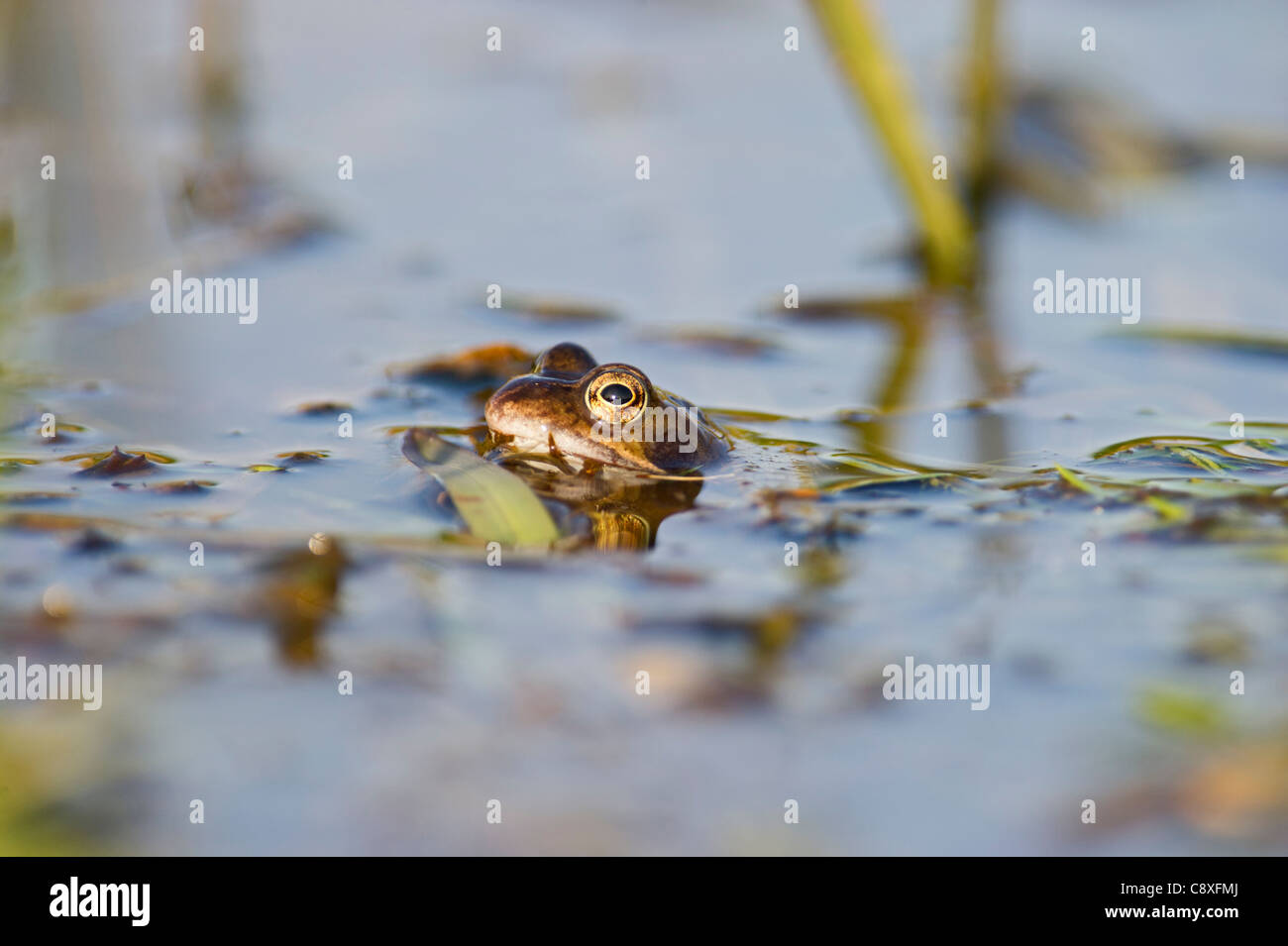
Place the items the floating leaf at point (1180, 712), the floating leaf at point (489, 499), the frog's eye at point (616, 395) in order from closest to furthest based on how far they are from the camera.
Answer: the floating leaf at point (1180, 712)
the floating leaf at point (489, 499)
the frog's eye at point (616, 395)

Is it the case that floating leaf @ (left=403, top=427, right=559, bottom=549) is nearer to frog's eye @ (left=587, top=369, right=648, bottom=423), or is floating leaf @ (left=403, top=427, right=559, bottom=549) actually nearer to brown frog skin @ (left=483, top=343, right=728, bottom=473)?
brown frog skin @ (left=483, top=343, right=728, bottom=473)

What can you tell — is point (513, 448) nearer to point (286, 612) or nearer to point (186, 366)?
point (286, 612)

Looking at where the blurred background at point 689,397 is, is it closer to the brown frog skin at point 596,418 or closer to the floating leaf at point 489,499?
the floating leaf at point 489,499

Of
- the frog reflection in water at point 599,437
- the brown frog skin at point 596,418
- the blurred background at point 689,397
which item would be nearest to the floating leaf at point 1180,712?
the blurred background at point 689,397

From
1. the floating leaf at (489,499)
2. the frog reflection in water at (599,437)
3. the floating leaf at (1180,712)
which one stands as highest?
the frog reflection in water at (599,437)

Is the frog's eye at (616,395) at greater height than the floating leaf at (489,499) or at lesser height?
greater

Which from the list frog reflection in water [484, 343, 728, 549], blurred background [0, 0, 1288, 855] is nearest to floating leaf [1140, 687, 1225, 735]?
blurred background [0, 0, 1288, 855]

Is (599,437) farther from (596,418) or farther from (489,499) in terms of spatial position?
(489,499)
